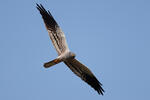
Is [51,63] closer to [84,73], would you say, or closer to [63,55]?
[63,55]

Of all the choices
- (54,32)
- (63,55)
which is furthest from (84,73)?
(54,32)

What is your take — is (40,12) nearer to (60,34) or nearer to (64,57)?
(60,34)

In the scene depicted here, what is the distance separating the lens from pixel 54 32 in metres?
13.1

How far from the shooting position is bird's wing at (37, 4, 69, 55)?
12875 mm

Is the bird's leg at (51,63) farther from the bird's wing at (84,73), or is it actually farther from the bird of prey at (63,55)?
the bird's wing at (84,73)

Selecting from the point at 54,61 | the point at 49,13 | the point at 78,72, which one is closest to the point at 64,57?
the point at 54,61

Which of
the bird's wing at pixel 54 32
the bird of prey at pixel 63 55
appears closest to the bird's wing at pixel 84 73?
the bird of prey at pixel 63 55

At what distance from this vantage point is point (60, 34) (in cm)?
1299

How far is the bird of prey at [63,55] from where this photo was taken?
12.7 m

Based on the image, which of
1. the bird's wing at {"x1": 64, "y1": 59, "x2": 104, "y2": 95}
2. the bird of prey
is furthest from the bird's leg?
the bird's wing at {"x1": 64, "y1": 59, "x2": 104, "y2": 95}

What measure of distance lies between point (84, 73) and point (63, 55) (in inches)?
66.3

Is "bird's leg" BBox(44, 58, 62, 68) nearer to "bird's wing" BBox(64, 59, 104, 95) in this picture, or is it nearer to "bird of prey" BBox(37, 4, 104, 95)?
"bird of prey" BBox(37, 4, 104, 95)

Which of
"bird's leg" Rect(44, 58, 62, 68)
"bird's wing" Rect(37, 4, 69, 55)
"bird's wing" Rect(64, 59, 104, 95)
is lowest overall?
"bird's wing" Rect(64, 59, 104, 95)

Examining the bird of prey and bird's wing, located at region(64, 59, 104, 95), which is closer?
the bird of prey
